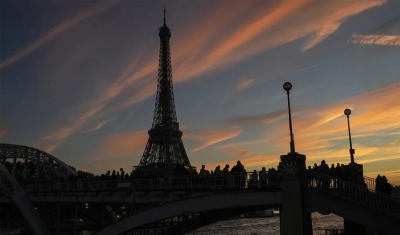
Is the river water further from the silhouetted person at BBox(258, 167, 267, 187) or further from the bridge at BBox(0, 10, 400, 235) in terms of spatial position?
the silhouetted person at BBox(258, 167, 267, 187)

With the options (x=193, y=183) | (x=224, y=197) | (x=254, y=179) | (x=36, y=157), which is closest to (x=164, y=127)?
(x=36, y=157)

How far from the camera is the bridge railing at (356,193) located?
15.9m

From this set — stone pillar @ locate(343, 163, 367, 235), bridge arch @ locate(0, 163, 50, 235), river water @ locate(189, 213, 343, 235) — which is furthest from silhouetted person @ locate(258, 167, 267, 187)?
river water @ locate(189, 213, 343, 235)

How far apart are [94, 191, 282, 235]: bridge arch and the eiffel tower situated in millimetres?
57100

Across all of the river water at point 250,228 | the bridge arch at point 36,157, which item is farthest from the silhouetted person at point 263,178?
the bridge arch at point 36,157

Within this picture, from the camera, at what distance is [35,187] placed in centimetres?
4278

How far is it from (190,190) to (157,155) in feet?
225

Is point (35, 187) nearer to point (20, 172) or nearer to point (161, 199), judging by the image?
point (161, 199)

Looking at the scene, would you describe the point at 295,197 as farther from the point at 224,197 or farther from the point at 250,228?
the point at 250,228

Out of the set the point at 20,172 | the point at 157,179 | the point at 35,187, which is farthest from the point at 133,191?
the point at 20,172

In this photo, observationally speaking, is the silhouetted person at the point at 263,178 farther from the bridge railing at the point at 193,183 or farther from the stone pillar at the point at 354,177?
the stone pillar at the point at 354,177

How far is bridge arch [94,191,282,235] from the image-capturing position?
19266 millimetres

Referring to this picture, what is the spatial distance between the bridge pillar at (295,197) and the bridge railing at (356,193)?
1.94 ft

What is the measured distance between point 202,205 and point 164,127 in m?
74.1
